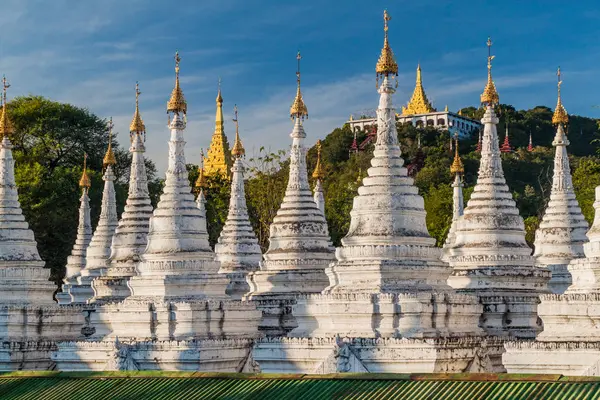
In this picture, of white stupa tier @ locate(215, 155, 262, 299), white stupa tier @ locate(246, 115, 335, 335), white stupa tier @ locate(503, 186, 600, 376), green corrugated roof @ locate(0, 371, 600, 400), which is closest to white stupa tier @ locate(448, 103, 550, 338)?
white stupa tier @ locate(246, 115, 335, 335)

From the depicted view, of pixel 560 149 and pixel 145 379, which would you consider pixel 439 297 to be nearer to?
pixel 145 379

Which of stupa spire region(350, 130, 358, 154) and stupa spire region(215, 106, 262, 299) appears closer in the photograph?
stupa spire region(215, 106, 262, 299)

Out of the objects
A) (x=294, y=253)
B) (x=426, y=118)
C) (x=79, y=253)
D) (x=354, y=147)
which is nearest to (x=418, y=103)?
(x=426, y=118)

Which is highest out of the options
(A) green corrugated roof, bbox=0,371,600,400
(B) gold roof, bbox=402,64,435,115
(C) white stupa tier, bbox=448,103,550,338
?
(B) gold roof, bbox=402,64,435,115

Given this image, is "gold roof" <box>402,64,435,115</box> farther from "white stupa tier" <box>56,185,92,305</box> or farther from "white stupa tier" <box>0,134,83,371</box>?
"white stupa tier" <box>0,134,83,371</box>

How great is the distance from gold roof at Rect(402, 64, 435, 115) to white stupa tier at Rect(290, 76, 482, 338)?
80588mm

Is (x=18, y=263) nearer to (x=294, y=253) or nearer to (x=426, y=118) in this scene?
(x=294, y=253)

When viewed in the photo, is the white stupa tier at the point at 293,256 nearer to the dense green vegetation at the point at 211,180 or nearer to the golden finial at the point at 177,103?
the golden finial at the point at 177,103

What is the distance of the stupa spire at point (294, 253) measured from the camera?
38844 mm

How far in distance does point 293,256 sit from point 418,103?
76.2 metres

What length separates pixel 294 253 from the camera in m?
39.3

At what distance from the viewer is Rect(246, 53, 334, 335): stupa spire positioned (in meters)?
38.8

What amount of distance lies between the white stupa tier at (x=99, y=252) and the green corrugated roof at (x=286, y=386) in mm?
17416

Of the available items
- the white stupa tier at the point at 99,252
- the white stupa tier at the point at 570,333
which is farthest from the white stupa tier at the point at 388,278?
the white stupa tier at the point at 99,252
